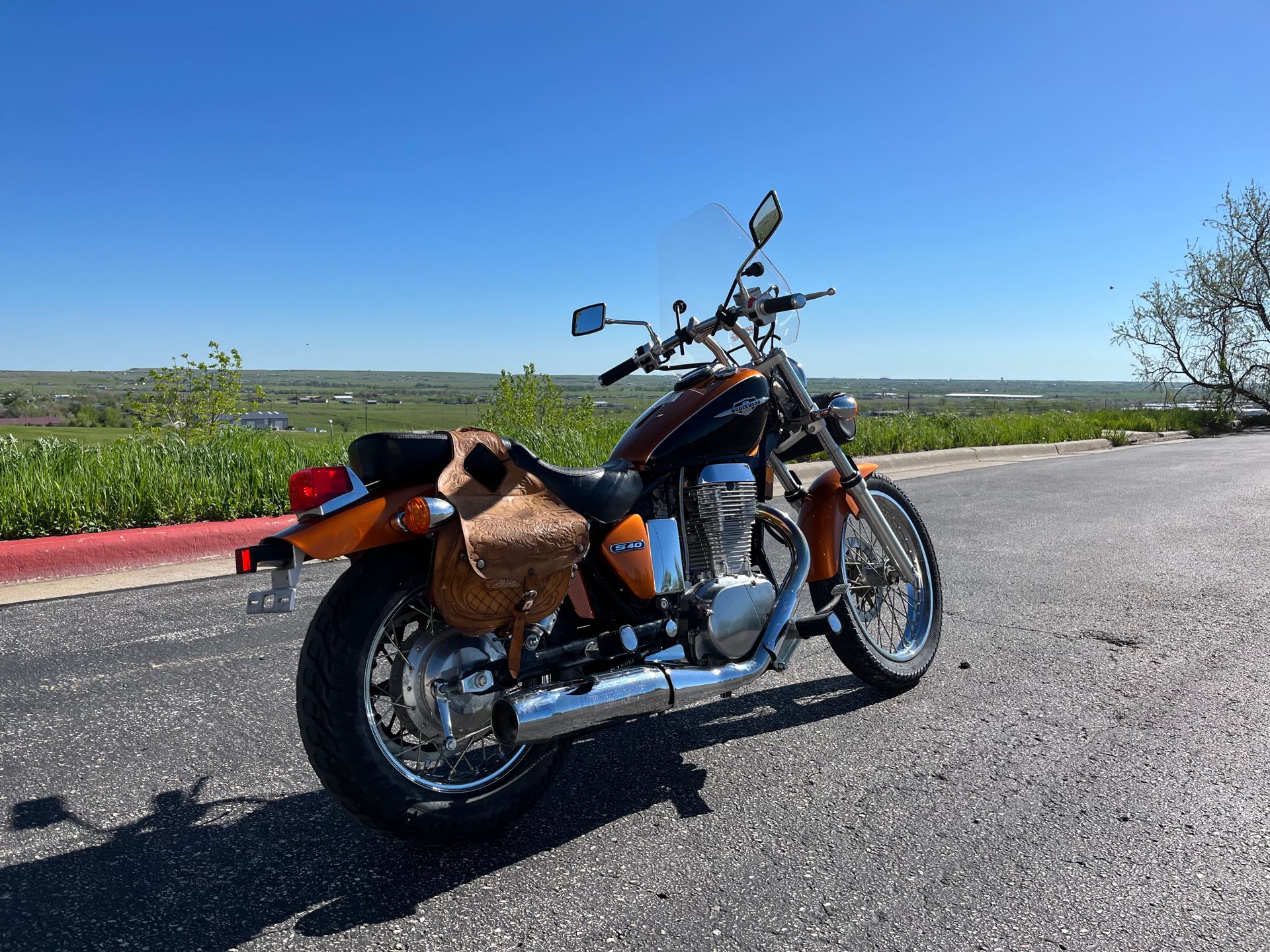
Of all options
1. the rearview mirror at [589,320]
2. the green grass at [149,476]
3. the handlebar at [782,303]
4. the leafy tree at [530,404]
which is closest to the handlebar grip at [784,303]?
the handlebar at [782,303]

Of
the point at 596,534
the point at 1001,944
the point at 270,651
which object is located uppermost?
the point at 596,534

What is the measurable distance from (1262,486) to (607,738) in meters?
10.7

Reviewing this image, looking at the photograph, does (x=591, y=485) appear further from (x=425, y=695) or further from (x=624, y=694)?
(x=425, y=695)

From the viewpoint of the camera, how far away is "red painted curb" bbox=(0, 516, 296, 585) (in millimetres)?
5875

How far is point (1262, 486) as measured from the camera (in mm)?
11109

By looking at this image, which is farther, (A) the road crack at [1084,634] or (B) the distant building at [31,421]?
(B) the distant building at [31,421]

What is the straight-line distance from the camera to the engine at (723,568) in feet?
10.5

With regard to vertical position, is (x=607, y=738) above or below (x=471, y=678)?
below

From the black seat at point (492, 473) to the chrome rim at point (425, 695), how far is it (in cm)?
35

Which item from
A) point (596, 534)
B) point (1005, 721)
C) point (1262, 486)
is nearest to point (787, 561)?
point (1005, 721)

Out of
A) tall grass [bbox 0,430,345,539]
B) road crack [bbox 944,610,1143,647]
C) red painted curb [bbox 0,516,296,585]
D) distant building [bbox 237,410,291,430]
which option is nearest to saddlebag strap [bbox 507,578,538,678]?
road crack [bbox 944,610,1143,647]

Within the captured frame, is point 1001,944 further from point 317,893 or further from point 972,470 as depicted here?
point 972,470

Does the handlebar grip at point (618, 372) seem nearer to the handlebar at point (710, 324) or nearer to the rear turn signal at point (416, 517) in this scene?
the handlebar at point (710, 324)

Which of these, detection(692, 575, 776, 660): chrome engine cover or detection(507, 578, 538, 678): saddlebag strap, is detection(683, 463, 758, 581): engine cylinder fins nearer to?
detection(692, 575, 776, 660): chrome engine cover
